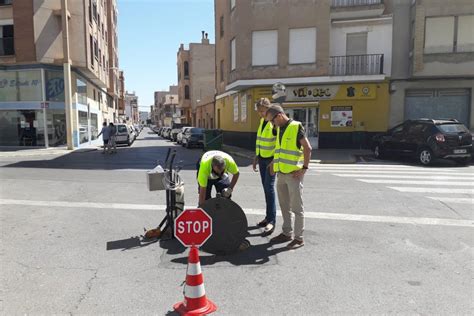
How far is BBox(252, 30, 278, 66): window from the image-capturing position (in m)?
19.5

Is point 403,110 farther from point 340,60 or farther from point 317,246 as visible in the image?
point 317,246

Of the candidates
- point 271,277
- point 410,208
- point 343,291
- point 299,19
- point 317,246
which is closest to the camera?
point 343,291

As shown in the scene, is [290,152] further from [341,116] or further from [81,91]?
[81,91]

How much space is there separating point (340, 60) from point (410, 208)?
1451cm

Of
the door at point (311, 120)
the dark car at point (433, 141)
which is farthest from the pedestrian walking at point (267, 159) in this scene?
the door at point (311, 120)

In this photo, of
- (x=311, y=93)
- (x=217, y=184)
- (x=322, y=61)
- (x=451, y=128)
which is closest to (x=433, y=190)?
(x=451, y=128)

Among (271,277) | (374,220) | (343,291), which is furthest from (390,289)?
(374,220)

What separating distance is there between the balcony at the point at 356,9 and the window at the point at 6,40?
17877 millimetres

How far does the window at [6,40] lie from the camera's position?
68.6 ft

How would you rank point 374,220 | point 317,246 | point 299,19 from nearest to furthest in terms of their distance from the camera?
point 317,246 < point 374,220 < point 299,19

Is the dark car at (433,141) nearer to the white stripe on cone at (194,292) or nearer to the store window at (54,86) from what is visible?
the white stripe on cone at (194,292)

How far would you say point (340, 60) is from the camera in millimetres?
19797

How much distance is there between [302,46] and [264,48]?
1.99 m

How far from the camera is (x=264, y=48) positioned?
19.6 meters
